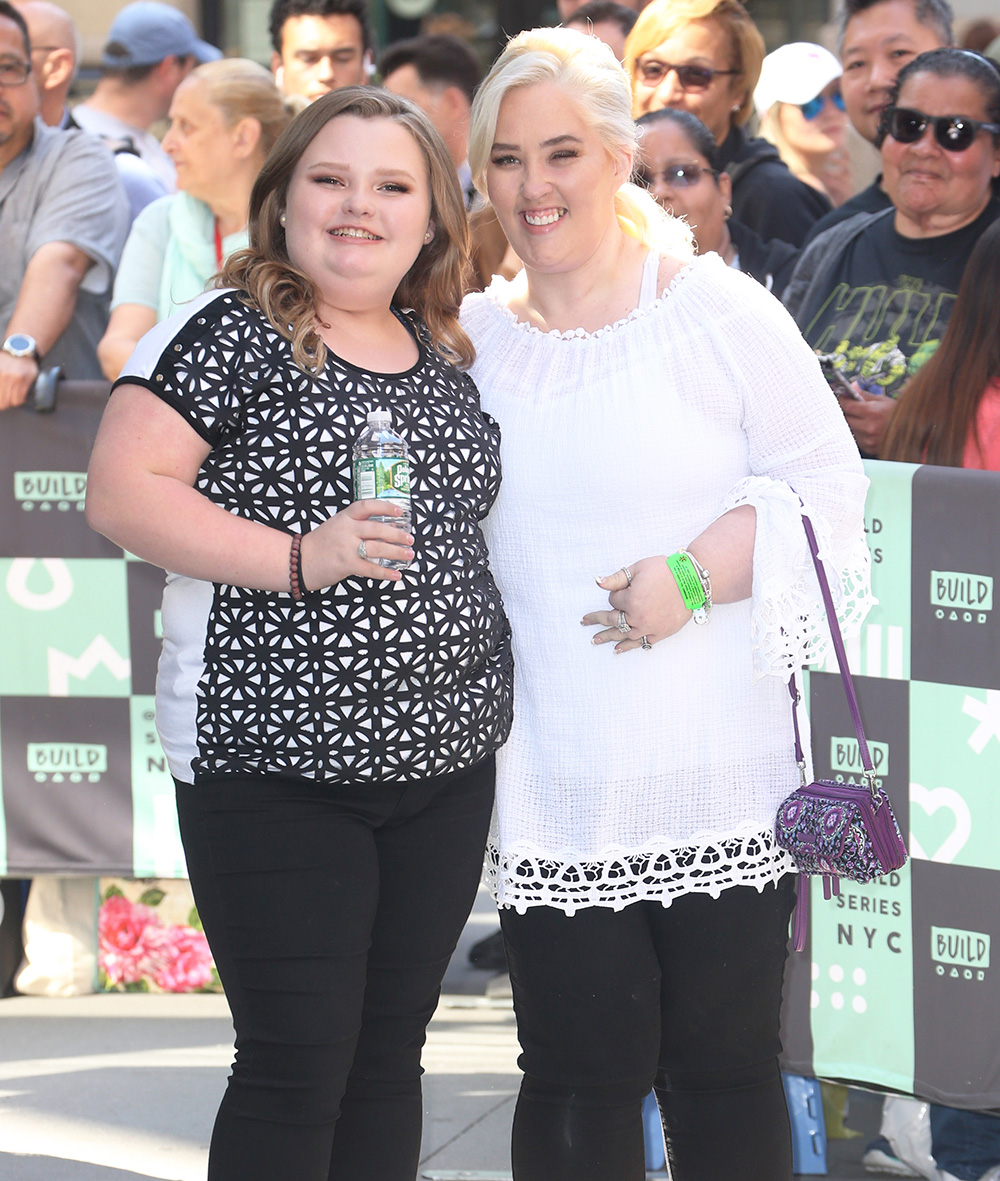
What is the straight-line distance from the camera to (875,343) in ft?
11.8

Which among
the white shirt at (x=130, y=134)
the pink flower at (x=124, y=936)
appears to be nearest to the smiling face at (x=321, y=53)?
the white shirt at (x=130, y=134)

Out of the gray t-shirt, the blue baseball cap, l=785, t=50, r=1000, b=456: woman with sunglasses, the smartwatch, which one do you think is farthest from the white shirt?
l=785, t=50, r=1000, b=456: woman with sunglasses

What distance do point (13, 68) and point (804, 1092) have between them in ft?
11.3

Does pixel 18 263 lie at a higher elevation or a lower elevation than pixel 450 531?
higher

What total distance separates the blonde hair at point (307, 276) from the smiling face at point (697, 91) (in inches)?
92.7

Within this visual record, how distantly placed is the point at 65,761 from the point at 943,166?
8.53 feet

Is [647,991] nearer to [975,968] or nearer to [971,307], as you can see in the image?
[975,968]

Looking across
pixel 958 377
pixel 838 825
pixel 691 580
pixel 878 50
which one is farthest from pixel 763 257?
pixel 838 825

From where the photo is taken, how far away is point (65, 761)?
4027 mm

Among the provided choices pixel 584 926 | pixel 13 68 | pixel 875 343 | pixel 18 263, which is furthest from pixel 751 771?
pixel 13 68

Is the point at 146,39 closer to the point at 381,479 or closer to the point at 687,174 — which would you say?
the point at 687,174

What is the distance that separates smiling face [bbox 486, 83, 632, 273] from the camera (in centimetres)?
240

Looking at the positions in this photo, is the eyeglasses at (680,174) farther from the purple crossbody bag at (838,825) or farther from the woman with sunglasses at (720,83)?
the purple crossbody bag at (838,825)

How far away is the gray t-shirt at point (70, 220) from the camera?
4.45 meters
